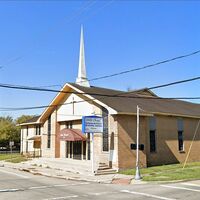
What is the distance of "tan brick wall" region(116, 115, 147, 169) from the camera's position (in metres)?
26.1

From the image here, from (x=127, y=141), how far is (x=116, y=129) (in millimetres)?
1414

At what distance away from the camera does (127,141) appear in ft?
87.6

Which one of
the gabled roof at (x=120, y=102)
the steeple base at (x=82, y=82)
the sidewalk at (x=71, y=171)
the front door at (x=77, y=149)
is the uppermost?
the steeple base at (x=82, y=82)

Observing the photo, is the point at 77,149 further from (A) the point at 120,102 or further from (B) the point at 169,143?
(B) the point at 169,143

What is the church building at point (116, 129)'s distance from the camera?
26562 mm

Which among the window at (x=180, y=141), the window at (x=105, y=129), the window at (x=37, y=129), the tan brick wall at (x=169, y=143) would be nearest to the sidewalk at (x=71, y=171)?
the window at (x=105, y=129)

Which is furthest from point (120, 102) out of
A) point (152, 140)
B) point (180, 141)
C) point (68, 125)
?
point (180, 141)

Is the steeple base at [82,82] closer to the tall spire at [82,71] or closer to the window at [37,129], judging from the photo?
the tall spire at [82,71]

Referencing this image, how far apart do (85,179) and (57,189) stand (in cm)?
510

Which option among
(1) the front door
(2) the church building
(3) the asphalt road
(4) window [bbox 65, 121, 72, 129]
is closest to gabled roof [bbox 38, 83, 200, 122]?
(2) the church building

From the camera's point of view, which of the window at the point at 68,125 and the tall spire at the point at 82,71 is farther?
the tall spire at the point at 82,71

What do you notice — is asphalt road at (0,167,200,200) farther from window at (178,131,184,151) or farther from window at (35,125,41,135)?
window at (35,125,41,135)

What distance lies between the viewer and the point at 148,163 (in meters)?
29.0

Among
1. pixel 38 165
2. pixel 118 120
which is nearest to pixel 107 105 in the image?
pixel 118 120
